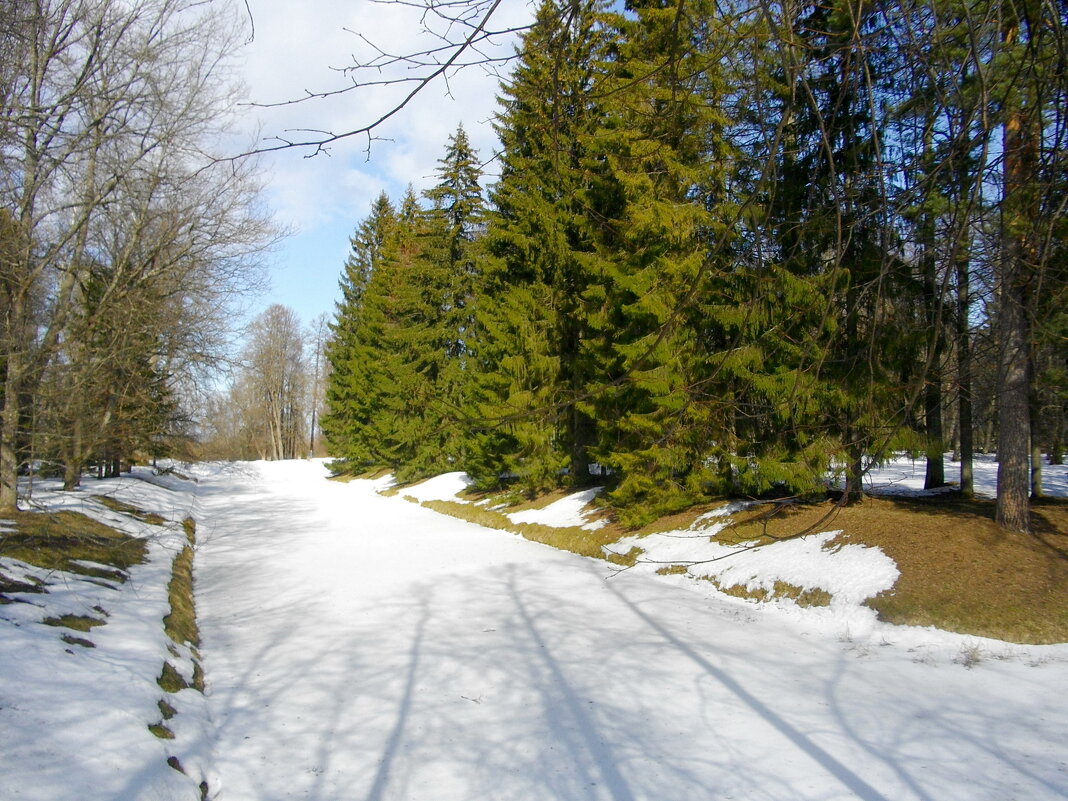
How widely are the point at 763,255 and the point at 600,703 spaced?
3941 mm

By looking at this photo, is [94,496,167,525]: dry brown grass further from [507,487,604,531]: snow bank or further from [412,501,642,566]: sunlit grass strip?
[507,487,604,531]: snow bank

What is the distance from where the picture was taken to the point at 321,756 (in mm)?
4750

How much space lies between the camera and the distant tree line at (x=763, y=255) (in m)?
1.96

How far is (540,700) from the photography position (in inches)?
226

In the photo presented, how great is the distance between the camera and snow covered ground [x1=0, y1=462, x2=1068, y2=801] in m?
4.21

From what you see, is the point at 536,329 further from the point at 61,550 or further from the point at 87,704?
the point at 87,704

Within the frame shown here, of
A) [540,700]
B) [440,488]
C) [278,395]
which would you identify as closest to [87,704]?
[540,700]

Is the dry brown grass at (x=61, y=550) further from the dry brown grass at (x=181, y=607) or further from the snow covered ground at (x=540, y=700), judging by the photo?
the dry brown grass at (x=181, y=607)

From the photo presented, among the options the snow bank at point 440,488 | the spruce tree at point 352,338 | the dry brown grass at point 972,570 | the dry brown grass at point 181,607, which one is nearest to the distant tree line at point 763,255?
the dry brown grass at point 972,570

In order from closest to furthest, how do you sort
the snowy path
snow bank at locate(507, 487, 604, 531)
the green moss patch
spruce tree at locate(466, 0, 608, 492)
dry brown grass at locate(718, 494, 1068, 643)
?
the snowy path < the green moss patch < dry brown grass at locate(718, 494, 1068, 643) < snow bank at locate(507, 487, 604, 531) < spruce tree at locate(466, 0, 608, 492)

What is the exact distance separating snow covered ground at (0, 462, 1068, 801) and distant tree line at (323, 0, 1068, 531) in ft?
6.66

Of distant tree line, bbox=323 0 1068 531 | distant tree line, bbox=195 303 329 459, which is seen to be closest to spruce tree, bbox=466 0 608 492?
distant tree line, bbox=323 0 1068 531

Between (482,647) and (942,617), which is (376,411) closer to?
(482,647)

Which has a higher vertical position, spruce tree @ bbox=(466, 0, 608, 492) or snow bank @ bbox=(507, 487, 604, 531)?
spruce tree @ bbox=(466, 0, 608, 492)
